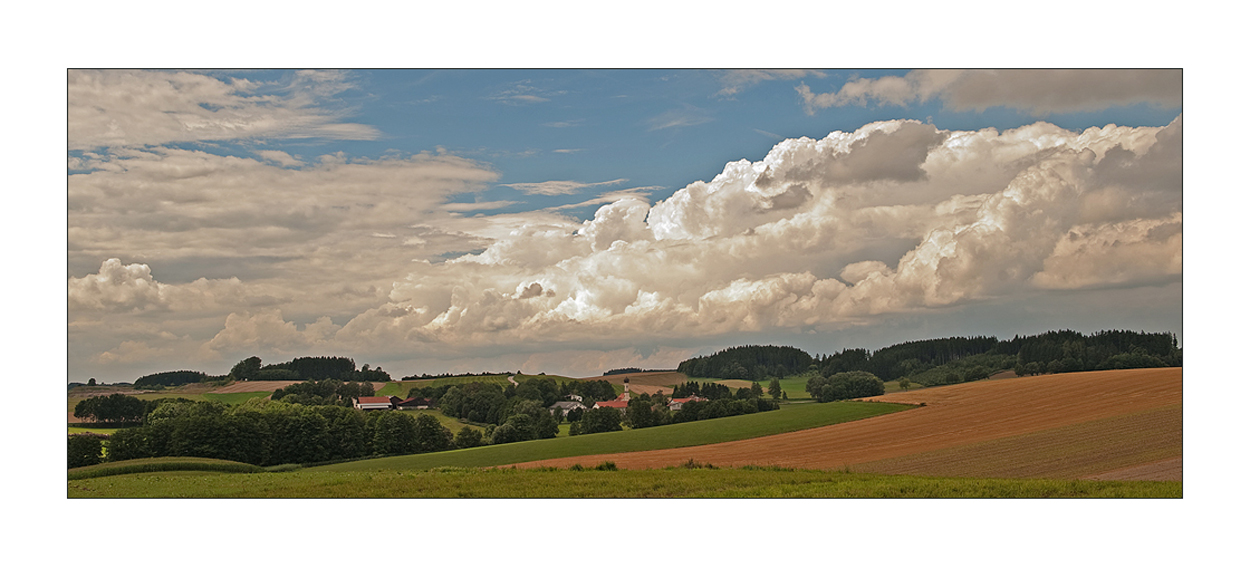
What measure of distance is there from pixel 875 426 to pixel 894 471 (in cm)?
384

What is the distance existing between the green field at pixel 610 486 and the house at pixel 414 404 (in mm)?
4079

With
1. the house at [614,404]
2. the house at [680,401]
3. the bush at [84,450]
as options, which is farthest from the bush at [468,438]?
the bush at [84,450]

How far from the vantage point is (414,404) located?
75.4ft

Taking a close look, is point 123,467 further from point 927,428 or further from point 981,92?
point 981,92

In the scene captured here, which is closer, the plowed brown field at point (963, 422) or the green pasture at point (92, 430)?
the green pasture at point (92, 430)

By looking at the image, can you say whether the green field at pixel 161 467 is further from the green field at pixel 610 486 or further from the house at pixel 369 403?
the house at pixel 369 403

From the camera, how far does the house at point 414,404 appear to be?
74.7 ft

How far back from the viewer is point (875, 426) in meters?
22.2

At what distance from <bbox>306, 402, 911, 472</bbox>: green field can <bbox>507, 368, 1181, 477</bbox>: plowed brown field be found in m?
0.47

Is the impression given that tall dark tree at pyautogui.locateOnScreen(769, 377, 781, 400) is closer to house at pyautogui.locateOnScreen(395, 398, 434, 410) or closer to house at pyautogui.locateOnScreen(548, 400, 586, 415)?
house at pyautogui.locateOnScreen(548, 400, 586, 415)

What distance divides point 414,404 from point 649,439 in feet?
25.8

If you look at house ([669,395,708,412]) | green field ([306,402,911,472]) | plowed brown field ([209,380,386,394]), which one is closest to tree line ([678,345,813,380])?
house ([669,395,708,412])

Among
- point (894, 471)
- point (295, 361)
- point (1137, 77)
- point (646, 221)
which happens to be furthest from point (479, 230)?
point (1137, 77)

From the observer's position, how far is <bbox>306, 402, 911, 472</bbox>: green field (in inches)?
830
